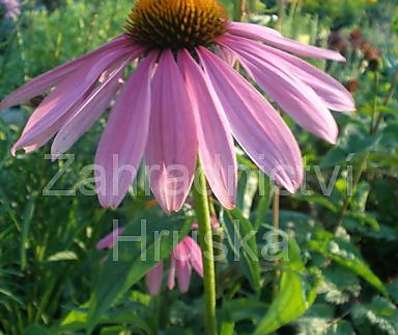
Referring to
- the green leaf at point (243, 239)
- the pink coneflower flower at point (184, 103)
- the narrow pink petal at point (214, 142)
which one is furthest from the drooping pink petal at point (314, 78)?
the green leaf at point (243, 239)

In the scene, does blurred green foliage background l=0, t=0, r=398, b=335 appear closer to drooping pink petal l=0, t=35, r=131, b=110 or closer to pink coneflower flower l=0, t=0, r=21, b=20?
pink coneflower flower l=0, t=0, r=21, b=20

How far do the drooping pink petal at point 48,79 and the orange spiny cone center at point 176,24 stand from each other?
0.04 metres

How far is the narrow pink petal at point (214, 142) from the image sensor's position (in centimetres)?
68

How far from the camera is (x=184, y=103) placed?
0.72m

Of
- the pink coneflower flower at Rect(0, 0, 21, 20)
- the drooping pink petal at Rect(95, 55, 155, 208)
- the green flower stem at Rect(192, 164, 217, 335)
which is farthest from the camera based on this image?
the pink coneflower flower at Rect(0, 0, 21, 20)

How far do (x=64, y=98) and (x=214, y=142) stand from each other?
7.7 inches

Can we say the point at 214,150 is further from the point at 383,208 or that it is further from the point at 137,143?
the point at 383,208

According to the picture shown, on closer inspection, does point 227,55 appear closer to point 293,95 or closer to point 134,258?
point 293,95

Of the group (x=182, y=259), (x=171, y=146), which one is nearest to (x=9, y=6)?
(x=182, y=259)

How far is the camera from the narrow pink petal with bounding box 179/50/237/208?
26.7 inches

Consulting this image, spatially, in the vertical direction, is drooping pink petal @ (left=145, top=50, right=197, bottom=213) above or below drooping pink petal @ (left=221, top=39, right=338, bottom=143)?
below

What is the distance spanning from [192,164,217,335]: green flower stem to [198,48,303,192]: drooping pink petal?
0.09 metres

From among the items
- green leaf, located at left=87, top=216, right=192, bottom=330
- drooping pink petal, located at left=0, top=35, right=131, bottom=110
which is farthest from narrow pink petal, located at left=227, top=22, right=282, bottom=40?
green leaf, located at left=87, top=216, right=192, bottom=330

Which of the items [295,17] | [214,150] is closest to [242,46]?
[214,150]
